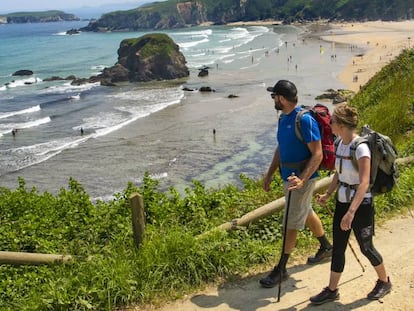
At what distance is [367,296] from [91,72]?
71710mm

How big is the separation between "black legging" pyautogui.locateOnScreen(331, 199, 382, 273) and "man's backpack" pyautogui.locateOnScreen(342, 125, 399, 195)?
208 mm

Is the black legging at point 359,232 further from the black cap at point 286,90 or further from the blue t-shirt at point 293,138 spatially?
the black cap at point 286,90

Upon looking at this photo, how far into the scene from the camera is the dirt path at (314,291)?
17.2ft

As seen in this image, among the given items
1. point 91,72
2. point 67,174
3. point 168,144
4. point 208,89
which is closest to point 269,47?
point 91,72

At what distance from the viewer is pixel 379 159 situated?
471 centimetres

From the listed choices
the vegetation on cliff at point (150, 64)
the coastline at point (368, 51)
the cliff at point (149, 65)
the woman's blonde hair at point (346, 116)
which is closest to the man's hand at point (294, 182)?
the woman's blonde hair at point (346, 116)

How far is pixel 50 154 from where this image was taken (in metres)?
30.6

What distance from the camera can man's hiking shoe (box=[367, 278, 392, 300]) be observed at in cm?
523

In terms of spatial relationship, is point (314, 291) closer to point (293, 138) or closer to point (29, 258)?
point (293, 138)

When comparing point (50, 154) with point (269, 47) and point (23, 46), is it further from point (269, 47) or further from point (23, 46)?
point (23, 46)

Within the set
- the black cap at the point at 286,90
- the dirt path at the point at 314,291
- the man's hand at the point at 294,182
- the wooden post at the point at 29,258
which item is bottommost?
the dirt path at the point at 314,291

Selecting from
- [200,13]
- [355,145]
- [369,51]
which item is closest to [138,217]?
[355,145]

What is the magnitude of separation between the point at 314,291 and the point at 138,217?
89.4 inches

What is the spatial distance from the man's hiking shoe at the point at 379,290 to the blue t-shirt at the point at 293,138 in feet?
4.52
